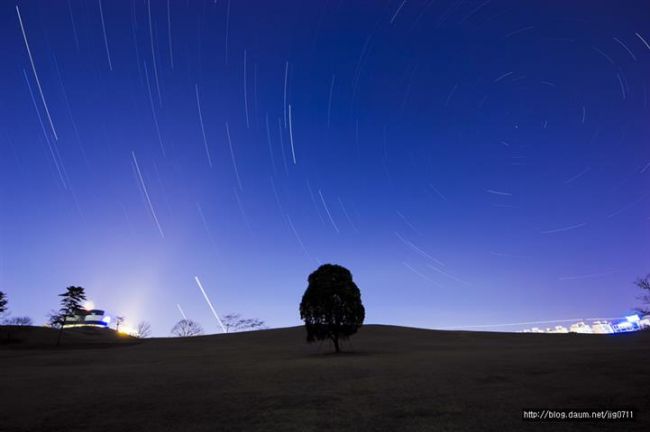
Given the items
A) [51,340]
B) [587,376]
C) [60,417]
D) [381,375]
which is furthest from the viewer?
[51,340]

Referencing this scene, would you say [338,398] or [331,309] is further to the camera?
[331,309]

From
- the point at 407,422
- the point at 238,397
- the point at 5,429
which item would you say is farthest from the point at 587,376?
the point at 5,429

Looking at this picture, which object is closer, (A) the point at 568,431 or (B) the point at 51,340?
(A) the point at 568,431

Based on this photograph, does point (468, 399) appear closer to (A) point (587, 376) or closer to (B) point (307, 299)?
(A) point (587, 376)

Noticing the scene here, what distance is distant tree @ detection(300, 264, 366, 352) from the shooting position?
44719 millimetres

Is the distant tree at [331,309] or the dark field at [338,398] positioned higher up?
the distant tree at [331,309]

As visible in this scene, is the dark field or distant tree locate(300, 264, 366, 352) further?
distant tree locate(300, 264, 366, 352)

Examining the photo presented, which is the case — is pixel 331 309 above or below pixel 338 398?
above

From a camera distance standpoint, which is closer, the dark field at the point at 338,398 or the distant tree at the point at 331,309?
the dark field at the point at 338,398

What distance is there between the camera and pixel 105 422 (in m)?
14.7

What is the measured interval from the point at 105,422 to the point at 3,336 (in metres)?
93.5

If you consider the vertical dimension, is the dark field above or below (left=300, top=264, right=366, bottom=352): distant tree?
below

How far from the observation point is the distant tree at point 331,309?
44.7 metres

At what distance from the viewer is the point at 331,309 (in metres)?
44.7
